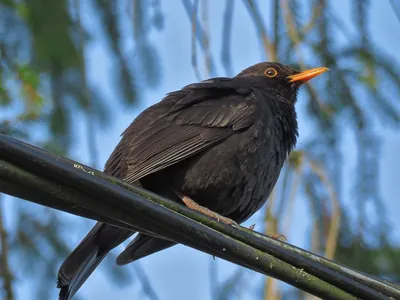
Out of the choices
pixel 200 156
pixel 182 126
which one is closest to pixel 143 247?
pixel 200 156

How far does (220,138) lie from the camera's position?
14.3 feet

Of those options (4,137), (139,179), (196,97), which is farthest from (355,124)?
(4,137)

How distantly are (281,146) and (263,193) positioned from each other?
0.98 ft

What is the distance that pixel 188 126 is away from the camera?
4410mm

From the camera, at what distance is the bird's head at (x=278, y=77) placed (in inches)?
208

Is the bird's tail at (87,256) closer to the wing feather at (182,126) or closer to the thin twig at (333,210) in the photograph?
the wing feather at (182,126)

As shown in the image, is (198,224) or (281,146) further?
(281,146)

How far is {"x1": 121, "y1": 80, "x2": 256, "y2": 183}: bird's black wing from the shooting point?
165 inches

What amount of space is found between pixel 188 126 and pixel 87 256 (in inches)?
34.3

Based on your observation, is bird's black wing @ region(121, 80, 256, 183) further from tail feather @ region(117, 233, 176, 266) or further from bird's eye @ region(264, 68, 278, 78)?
bird's eye @ region(264, 68, 278, 78)

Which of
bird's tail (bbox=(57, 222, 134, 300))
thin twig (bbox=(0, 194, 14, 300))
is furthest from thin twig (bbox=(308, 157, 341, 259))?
thin twig (bbox=(0, 194, 14, 300))

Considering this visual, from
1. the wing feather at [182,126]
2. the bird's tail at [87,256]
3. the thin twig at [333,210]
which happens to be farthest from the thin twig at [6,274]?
the thin twig at [333,210]

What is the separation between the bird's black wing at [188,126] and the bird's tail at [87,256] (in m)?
0.30

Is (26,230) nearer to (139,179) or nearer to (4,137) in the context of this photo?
(139,179)
